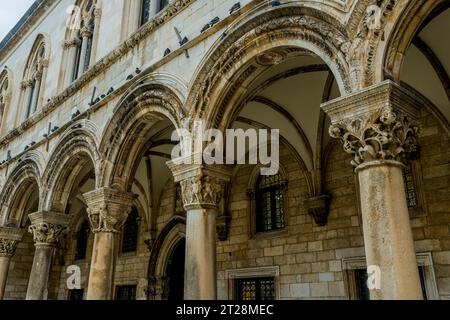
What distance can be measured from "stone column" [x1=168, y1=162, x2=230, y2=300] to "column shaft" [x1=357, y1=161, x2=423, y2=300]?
2190 mm

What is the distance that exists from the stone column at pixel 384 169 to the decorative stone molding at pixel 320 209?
12.7 ft

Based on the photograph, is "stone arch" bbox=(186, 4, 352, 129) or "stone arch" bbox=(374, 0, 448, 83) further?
"stone arch" bbox=(186, 4, 352, 129)

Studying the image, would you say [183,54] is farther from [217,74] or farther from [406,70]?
[406,70]

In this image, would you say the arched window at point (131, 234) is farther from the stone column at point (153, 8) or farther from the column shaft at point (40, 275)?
the stone column at point (153, 8)

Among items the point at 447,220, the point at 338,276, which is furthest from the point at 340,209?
the point at 447,220

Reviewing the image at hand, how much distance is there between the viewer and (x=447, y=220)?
6.41 meters

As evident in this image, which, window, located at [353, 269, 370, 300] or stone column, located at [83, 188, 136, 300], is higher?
stone column, located at [83, 188, 136, 300]

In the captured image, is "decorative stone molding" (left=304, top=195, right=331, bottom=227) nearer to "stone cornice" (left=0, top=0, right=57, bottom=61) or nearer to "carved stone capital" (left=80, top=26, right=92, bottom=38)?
"carved stone capital" (left=80, top=26, right=92, bottom=38)

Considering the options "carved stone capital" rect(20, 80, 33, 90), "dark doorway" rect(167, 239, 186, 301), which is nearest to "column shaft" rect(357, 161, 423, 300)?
"dark doorway" rect(167, 239, 186, 301)

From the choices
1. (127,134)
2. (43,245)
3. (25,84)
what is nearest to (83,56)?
(25,84)

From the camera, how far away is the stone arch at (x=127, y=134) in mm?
7059

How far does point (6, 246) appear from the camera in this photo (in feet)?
34.0

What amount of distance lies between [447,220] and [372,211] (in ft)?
11.3

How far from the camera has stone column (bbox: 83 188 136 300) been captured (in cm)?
669
